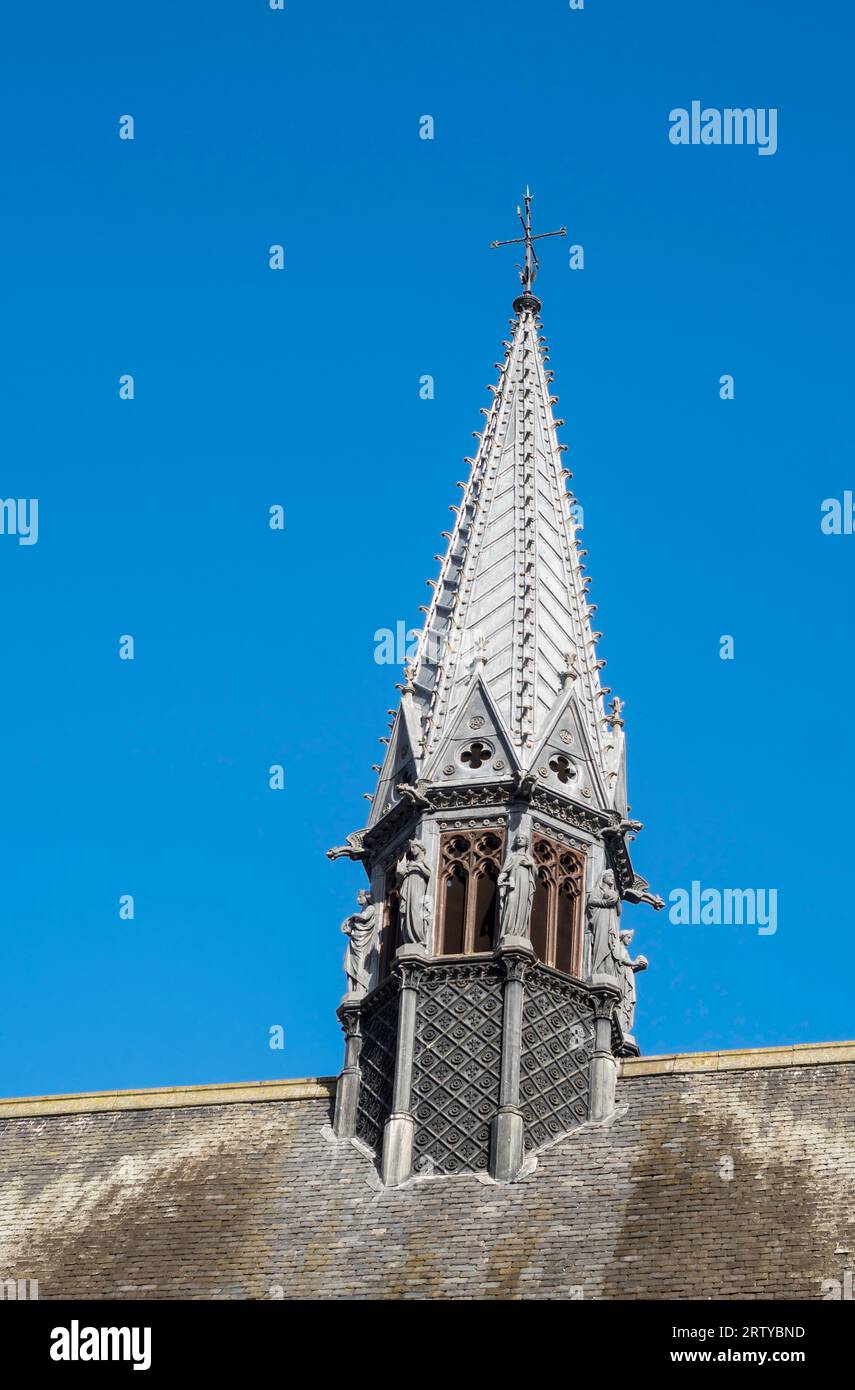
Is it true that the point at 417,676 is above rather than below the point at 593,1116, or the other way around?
above

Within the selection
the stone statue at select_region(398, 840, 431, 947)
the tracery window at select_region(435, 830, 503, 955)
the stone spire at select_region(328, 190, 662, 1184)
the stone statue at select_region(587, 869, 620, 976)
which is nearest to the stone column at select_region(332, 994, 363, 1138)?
the stone spire at select_region(328, 190, 662, 1184)

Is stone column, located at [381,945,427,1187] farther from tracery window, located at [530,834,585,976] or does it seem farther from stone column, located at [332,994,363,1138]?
tracery window, located at [530,834,585,976]

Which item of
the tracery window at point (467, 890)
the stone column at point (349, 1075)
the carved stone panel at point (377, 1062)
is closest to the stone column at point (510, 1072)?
the tracery window at point (467, 890)

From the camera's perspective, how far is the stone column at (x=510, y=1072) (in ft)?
162

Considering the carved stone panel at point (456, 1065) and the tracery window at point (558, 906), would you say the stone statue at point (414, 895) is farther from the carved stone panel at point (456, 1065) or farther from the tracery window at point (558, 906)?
the tracery window at point (558, 906)

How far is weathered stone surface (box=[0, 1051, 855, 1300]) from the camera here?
45969 mm

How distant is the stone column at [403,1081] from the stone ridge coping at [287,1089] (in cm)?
270

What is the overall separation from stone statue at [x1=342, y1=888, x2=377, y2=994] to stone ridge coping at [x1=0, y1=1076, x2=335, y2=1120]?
6.49 ft
